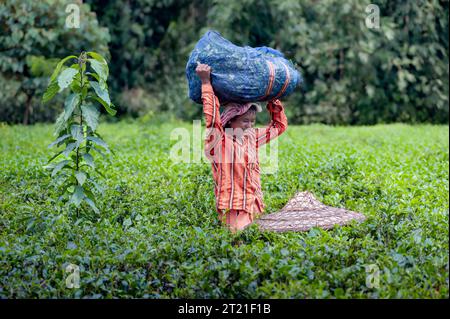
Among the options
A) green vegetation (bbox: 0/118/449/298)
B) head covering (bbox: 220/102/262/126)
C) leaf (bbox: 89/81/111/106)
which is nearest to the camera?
green vegetation (bbox: 0/118/449/298)

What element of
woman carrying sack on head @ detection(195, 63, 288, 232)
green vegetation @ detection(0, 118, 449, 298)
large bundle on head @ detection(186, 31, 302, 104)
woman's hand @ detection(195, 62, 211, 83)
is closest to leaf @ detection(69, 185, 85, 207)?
green vegetation @ detection(0, 118, 449, 298)

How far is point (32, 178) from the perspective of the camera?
8.02 metres

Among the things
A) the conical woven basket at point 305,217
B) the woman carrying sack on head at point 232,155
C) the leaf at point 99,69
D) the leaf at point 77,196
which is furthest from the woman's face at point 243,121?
the leaf at point 77,196

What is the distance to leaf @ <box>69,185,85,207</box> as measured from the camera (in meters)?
5.92

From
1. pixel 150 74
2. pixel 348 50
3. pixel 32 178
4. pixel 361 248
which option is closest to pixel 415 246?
pixel 361 248

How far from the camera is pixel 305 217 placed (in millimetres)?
5922

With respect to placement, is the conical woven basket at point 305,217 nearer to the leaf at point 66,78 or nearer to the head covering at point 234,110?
the head covering at point 234,110

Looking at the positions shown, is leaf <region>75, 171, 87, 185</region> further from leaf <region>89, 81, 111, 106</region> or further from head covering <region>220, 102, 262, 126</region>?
head covering <region>220, 102, 262, 126</region>

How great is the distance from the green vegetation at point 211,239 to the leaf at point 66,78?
104 cm

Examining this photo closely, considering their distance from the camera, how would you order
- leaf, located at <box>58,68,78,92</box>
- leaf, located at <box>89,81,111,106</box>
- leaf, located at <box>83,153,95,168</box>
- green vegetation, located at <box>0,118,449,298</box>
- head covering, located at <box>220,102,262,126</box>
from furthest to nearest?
head covering, located at <box>220,102,262,126</box> → leaf, located at <box>83,153,95,168</box> → leaf, located at <box>89,81,111,106</box> → leaf, located at <box>58,68,78,92</box> → green vegetation, located at <box>0,118,449,298</box>

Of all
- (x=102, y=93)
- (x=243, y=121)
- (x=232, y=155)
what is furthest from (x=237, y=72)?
(x=102, y=93)

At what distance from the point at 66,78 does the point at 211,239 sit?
160cm

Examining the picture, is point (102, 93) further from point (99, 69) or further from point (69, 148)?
point (69, 148)

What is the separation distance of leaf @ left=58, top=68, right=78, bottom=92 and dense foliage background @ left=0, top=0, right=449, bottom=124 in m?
10.1
